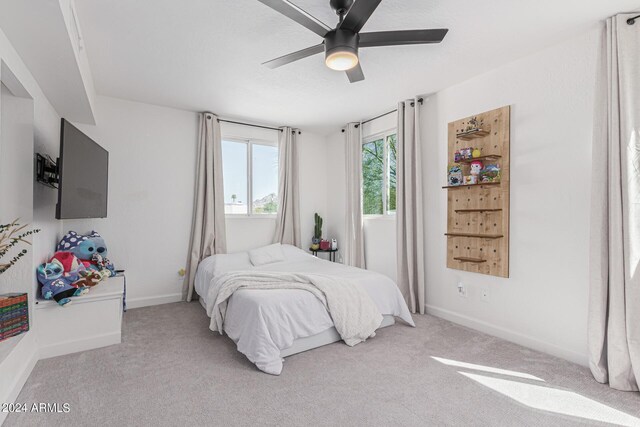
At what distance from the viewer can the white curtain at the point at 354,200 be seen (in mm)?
4422

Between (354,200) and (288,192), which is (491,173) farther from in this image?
(288,192)

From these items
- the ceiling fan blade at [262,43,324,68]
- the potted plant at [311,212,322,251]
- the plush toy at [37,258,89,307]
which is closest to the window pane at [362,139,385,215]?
the potted plant at [311,212,322,251]

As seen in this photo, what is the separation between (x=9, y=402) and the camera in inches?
69.9

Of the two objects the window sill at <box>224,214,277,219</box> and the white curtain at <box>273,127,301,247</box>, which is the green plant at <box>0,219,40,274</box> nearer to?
→ the window sill at <box>224,214,277,219</box>

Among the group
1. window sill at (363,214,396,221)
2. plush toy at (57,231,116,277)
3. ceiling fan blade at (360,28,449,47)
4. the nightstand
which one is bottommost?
the nightstand

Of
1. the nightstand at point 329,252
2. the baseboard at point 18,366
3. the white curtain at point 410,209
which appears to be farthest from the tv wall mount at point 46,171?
the white curtain at point 410,209

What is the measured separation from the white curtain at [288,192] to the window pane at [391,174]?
140cm

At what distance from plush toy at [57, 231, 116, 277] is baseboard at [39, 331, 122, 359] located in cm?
64

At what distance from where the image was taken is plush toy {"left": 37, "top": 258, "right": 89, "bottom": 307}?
7.98 feet

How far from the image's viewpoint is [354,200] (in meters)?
4.49

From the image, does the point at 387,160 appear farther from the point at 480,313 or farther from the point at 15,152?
the point at 15,152

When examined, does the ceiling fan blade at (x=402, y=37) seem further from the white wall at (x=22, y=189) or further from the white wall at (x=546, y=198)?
the white wall at (x=22, y=189)

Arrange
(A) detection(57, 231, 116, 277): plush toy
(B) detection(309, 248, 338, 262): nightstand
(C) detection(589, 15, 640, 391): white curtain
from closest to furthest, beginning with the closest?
(C) detection(589, 15, 640, 391): white curtain < (A) detection(57, 231, 116, 277): plush toy < (B) detection(309, 248, 338, 262): nightstand

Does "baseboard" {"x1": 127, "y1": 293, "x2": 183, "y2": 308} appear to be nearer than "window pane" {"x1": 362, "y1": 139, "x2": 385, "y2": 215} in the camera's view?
Yes
